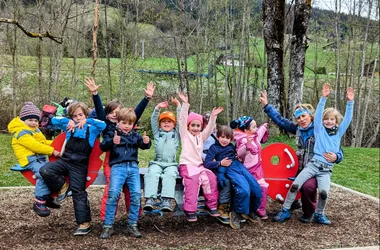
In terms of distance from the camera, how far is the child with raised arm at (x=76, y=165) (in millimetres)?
4504

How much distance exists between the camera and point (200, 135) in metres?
5.12

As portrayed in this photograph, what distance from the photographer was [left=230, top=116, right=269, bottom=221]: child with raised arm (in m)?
5.20

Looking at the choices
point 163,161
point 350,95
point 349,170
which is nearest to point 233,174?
point 163,161

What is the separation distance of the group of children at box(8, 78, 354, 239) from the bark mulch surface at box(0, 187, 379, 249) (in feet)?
0.59

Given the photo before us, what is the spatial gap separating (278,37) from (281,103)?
2.02m

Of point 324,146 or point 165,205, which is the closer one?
point 165,205

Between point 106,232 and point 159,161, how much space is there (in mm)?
1038

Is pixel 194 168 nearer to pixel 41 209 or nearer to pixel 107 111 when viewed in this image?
pixel 107 111

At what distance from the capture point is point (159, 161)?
496 centimetres

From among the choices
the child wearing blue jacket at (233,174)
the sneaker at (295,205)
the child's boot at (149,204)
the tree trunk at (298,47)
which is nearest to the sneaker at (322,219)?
the sneaker at (295,205)

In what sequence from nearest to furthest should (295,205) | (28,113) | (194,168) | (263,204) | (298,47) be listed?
(28,113)
(194,168)
(263,204)
(295,205)
(298,47)

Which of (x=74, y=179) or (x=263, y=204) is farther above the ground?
(x=74, y=179)

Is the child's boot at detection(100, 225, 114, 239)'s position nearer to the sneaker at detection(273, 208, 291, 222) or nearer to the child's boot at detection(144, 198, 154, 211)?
the child's boot at detection(144, 198, 154, 211)

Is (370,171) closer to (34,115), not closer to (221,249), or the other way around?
(221,249)
